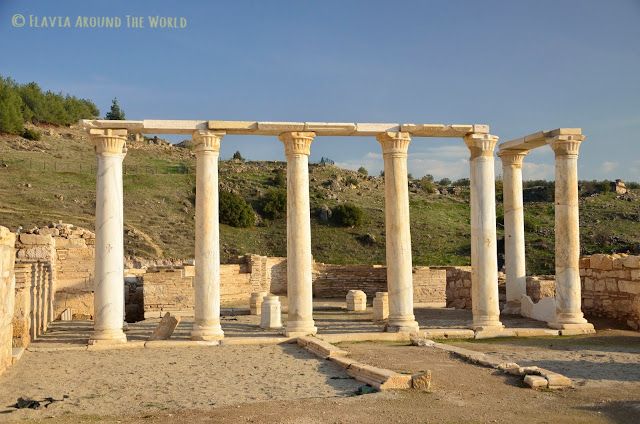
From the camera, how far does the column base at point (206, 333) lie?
17312mm

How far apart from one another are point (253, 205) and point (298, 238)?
39080 mm

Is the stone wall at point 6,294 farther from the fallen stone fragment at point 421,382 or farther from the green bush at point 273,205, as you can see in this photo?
the green bush at point 273,205

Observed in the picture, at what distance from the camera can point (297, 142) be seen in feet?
60.1

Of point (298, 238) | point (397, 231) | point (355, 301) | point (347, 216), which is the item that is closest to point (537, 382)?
point (397, 231)

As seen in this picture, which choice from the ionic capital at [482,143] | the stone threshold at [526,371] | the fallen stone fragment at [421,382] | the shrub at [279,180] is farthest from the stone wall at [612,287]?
the shrub at [279,180]

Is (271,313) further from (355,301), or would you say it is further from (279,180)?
(279,180)

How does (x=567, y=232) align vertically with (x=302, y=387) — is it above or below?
above

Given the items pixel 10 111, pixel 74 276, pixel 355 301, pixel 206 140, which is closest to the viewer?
pixel 206 140

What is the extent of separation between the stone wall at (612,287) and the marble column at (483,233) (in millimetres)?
3722

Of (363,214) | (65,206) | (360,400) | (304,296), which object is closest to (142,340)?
(304,296)

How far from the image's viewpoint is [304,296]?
18.2 m

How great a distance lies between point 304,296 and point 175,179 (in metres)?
44.3

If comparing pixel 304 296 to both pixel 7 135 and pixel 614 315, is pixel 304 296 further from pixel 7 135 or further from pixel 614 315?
pixel 7 135

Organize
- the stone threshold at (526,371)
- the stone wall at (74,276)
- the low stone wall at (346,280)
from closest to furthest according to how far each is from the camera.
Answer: the stone threshold at (526,371)
the stone wall at (74,276)
the low stone wall at (346,280)
